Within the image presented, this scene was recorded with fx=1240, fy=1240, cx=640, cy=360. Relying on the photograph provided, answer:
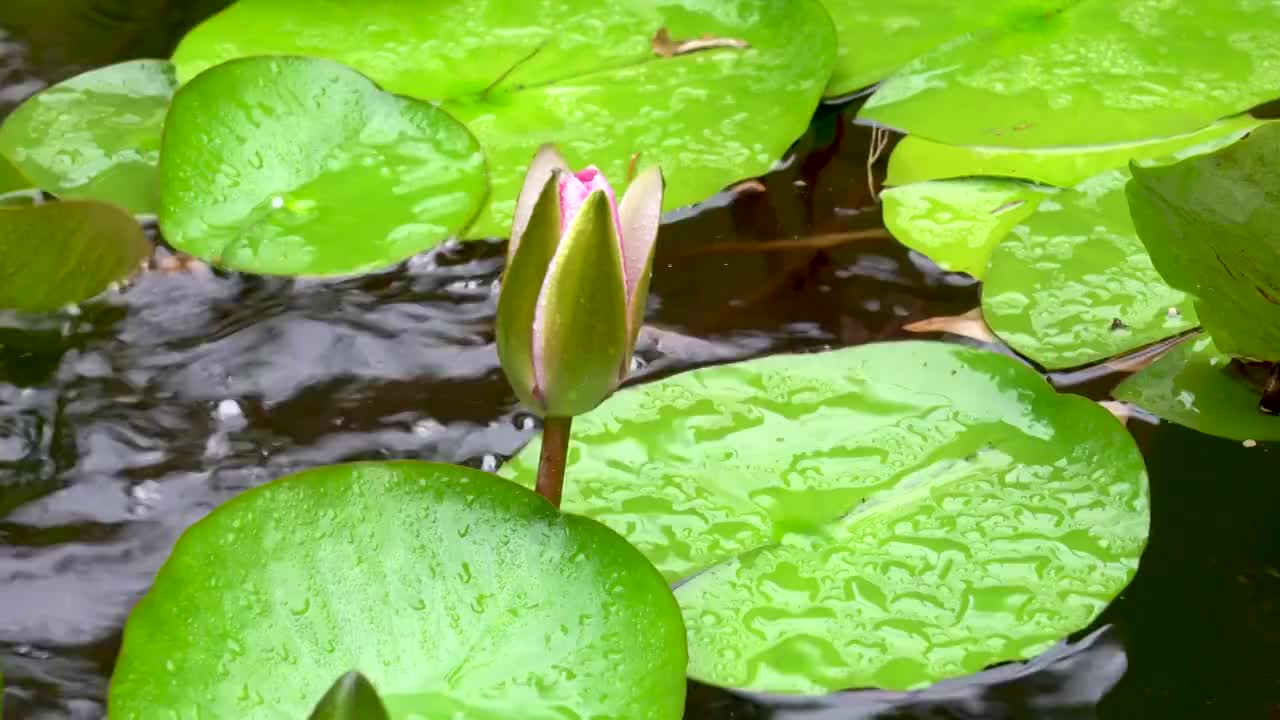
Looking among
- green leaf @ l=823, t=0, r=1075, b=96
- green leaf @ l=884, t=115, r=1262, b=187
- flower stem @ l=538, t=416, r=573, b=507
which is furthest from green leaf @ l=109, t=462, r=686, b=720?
green leaf @ l=823, t=0, r=1075, b=96

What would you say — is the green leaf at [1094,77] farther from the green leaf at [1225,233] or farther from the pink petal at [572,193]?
the pink petal at [572,193]

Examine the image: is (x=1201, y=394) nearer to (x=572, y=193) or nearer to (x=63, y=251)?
(x=572, y=193)

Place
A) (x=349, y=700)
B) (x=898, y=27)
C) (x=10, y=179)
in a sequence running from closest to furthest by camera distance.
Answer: (x=349, y=700) < (x=10, y=179) < (x=898, y=27)

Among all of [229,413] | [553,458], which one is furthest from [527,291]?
[229,413]

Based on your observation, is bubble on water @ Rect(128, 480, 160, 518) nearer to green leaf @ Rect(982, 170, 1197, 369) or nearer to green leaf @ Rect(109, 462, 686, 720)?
green leaf @ Rect(109, 462, 686, 720)

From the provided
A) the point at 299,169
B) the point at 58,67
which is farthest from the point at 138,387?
the point at 58,67

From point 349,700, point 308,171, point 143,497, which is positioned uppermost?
point 349,700
